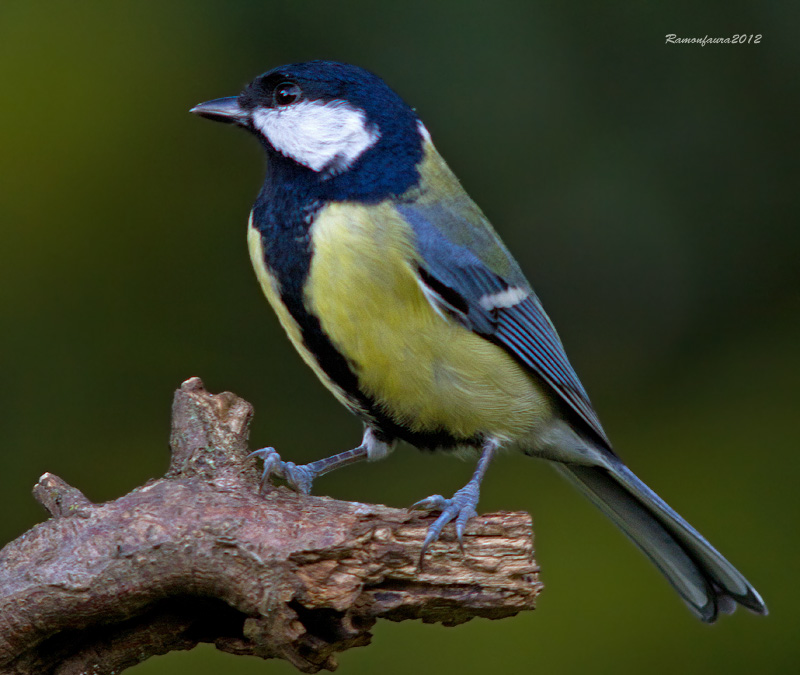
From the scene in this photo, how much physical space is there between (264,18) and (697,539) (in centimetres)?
206

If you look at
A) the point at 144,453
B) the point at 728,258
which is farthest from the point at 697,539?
the point at 144,453

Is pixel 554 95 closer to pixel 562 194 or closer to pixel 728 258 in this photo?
pixel 562 194

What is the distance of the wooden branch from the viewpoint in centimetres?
193

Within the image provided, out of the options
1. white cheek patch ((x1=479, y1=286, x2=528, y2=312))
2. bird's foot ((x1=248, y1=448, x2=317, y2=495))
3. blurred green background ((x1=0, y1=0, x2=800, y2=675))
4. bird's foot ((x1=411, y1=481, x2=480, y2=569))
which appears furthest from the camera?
blurred green background ((x1=0, y1=0, x2=800, y2=675))

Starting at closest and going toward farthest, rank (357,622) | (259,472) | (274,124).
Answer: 1. (357,622)
2. (259,472)
3. (274,124)

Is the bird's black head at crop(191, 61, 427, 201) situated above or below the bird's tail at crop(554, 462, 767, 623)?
above

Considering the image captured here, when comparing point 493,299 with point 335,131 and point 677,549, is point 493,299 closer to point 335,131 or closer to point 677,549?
point 335,131

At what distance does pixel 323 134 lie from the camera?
7.94ft

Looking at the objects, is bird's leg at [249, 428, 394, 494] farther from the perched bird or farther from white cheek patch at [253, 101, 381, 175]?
white cheek patch at [253, 101, 381, 175]

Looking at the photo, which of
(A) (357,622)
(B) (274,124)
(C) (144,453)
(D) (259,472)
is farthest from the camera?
(C) (144,453)

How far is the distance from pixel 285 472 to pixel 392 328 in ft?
1.35

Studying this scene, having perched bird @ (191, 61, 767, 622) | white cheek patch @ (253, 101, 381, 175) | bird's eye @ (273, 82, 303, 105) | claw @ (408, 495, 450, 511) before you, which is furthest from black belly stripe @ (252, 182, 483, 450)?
claw @ (408, 495, 450, 511)

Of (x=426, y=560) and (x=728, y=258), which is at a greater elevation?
(x=728, y=258)

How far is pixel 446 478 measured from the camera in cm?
345
